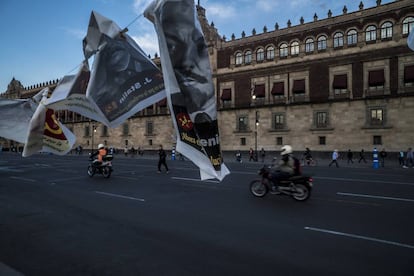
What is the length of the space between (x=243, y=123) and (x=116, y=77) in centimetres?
3713

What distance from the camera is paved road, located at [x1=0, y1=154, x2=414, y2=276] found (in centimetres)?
413

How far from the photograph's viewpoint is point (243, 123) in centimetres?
3984

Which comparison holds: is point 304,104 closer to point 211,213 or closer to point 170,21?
point 211,213

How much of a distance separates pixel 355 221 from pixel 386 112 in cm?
2980

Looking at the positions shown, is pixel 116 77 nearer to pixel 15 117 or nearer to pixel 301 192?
pixel 15 117

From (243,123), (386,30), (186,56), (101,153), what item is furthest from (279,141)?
(186,56)

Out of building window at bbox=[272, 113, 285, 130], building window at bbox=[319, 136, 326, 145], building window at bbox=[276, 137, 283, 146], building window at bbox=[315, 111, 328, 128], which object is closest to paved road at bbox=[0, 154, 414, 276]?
building window at bbox=[319, 136, 326, 145]

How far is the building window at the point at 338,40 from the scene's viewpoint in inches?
1335

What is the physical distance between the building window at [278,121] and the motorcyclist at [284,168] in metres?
28.4

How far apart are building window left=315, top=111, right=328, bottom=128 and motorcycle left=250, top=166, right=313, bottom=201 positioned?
27457mm

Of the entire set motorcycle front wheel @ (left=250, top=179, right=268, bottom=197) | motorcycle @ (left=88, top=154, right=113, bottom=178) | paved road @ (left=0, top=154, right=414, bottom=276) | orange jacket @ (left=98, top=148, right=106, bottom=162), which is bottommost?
paved road @ (left=0, top=154, right=414, bottom=276)

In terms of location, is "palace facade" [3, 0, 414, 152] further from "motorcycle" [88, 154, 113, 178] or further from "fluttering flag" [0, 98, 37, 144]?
"fluttering flag" [0, 98, 37, 144]

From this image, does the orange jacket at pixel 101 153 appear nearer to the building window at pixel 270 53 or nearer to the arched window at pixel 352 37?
the building window at pixel 270 53

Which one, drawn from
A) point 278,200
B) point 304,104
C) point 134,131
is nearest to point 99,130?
point 134,131
